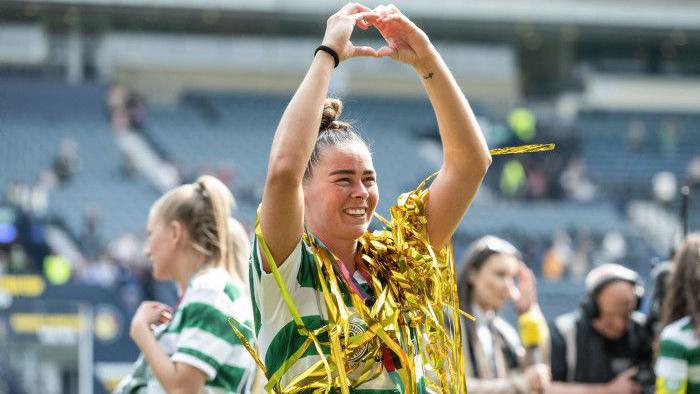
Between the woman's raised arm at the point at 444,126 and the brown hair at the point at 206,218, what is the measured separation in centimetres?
133

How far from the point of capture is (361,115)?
2453cm

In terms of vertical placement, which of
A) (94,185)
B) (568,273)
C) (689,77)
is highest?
(689,77)

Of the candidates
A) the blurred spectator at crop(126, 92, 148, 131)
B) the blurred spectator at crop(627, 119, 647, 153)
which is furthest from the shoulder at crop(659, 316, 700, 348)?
the blurred spectator at crop(627, 119, 647, 153)

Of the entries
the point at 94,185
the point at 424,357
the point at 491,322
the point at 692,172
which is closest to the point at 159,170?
the point at 94,185

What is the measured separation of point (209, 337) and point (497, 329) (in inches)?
71.8

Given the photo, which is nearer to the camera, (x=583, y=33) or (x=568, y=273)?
(x=568, y=273)

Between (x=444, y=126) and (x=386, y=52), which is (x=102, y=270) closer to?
(x=444, y=126)

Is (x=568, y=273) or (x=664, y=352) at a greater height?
(x=664, y=352)

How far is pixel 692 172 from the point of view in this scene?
977 inches

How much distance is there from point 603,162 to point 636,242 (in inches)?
134

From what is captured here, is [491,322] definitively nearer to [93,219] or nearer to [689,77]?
[93,219]

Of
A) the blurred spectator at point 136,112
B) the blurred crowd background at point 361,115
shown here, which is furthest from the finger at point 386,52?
the blurred spectator at point 136,112

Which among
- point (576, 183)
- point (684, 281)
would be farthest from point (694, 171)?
point (684, 281)

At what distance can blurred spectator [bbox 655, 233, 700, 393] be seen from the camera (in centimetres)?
446
